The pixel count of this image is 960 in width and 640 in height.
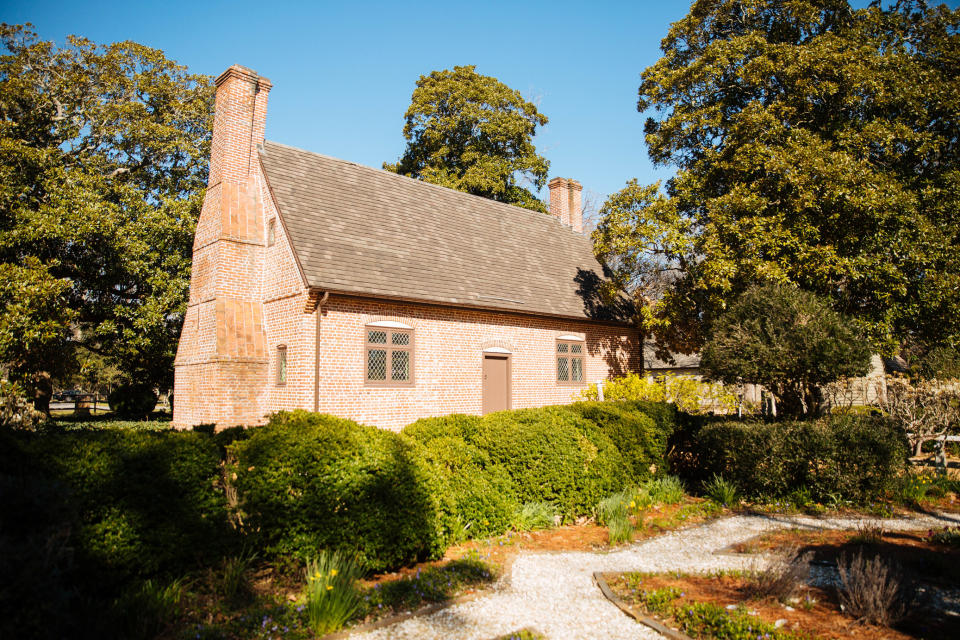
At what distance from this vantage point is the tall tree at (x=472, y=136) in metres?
30.1

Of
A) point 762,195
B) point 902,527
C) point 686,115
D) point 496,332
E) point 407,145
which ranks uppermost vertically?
point 407,145

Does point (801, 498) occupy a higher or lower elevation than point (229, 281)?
lower

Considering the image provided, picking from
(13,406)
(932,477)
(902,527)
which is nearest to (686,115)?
(932,477)

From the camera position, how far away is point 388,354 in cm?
1438

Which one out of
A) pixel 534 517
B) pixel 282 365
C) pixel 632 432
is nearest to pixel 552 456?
pixel 534 517

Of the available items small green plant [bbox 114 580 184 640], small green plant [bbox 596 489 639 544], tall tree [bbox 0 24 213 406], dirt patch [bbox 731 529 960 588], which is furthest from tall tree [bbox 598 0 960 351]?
tall tree [bbox 0 24 213 406]

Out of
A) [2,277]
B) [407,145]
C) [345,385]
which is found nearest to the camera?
[345,385]

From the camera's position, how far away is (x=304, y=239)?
14180mm

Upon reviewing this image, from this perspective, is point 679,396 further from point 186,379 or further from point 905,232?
point 186,379

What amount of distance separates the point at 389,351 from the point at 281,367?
2769 mm

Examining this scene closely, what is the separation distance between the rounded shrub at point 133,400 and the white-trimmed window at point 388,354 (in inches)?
695

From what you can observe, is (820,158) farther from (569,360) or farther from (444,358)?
(444,358)

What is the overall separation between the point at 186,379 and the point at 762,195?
1672 centimetres

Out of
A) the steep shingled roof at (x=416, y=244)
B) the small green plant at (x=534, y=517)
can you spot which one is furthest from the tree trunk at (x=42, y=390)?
the small green plant at (x=534, y=517)
